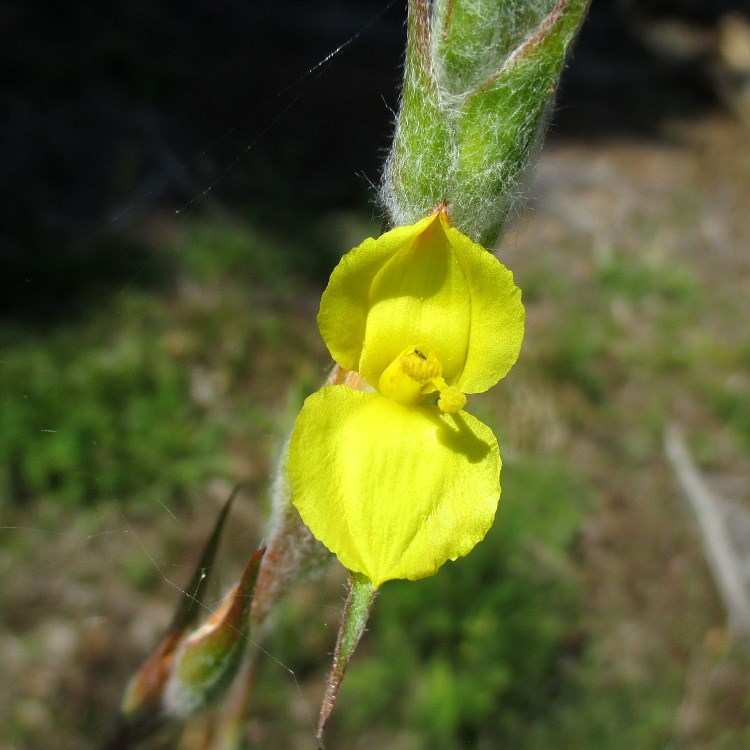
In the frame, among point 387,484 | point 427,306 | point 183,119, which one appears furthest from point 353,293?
point 183,119

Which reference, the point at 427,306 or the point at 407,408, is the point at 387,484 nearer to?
the point at 407,408

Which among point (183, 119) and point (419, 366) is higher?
point (419, 366)

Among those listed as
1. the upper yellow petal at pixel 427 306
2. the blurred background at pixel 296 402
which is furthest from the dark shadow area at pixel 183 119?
the upper yellow petal at pixel 427 306

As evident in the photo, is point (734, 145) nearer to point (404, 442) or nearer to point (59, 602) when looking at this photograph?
point (59, 602)

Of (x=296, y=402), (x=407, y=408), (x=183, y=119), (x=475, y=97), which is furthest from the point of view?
(x=183, y=119)

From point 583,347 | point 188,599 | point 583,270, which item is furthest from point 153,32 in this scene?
point 188,599

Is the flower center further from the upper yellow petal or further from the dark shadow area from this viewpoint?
the dark shadow area

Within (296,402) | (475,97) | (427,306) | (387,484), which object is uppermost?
(475,97)
